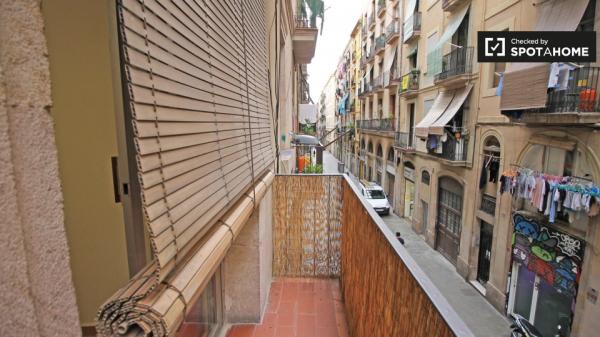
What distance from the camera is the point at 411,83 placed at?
1527 cm

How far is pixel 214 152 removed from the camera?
6.10 ft

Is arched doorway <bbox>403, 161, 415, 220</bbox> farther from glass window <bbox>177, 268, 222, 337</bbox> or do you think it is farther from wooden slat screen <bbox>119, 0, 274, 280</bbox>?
wooden slat screen <bbox>119, 0, 274, 280</bbox>

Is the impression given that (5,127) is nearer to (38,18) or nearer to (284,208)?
(38,18)

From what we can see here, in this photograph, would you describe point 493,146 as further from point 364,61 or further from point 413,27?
point 364,61

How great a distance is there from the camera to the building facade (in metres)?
6.46

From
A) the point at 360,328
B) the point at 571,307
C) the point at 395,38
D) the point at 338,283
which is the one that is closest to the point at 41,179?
the point at 360,328

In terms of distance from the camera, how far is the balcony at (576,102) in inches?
240

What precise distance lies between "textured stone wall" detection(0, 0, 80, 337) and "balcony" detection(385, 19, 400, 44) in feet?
63.1

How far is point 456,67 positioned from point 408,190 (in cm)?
774

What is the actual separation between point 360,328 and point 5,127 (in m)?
3.24

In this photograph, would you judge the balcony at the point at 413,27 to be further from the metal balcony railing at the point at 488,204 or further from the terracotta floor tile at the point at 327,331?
the terracotta floor tile at the point at 327,331

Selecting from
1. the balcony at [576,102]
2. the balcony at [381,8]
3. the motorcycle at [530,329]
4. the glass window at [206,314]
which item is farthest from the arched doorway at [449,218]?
the balcony at [381,8]

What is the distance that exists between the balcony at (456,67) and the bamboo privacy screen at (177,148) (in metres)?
10.4

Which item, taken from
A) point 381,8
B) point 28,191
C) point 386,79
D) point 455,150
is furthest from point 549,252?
point 381,8
